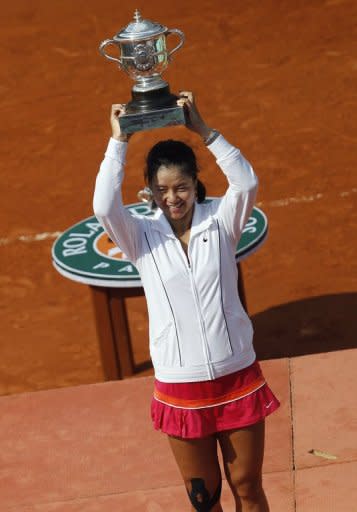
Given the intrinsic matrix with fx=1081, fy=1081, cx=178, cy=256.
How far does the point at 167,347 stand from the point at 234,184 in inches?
25.1

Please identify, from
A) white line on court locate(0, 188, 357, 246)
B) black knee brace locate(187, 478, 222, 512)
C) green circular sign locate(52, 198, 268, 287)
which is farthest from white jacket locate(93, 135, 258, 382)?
white line on court locate(0, 188, 357, 246)

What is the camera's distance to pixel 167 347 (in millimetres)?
3889

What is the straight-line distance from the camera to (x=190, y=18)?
1209 cm

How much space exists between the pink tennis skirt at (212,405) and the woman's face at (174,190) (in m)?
0.62

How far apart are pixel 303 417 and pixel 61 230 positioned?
4845 millimetres

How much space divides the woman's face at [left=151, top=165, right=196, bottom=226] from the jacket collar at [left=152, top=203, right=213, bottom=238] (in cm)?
4

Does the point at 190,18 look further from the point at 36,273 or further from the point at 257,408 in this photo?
the point at 257,408

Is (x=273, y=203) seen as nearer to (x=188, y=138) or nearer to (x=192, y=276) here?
(x=188, y=138)

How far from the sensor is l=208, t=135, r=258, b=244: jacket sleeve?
3914 millimetres

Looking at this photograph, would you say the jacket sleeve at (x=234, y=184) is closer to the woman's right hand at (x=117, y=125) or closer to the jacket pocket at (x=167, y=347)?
the woman's right hand at (x=117, y=125)

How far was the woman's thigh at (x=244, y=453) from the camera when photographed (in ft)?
13.0

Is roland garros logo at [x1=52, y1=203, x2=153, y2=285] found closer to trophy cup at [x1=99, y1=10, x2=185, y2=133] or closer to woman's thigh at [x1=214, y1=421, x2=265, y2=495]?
trophy cup at [x1=99, y1=10, x2=185, y2=133]

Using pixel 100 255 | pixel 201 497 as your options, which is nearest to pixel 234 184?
pixel 201 497

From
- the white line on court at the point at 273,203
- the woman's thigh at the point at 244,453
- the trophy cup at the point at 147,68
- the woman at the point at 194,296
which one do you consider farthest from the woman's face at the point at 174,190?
the white line on court at the point at 273,203
